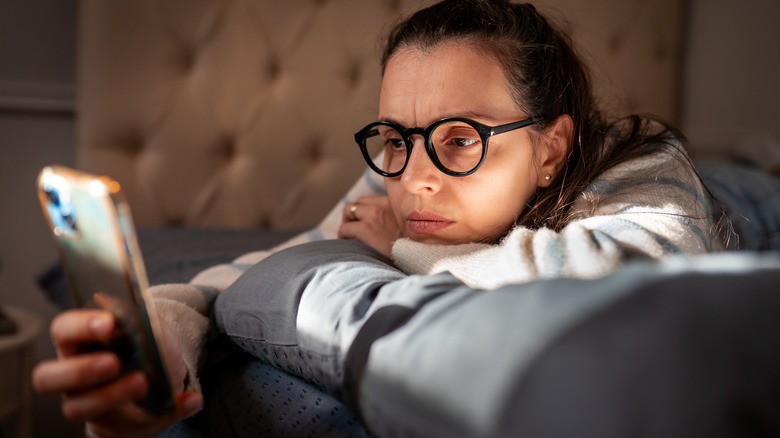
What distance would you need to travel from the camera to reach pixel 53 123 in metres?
1.71

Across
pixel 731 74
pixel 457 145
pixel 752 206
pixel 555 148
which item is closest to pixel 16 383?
pixel 457 145

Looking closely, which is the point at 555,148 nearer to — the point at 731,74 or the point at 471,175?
the point at 471,175

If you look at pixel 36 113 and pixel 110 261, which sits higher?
pixel 36 113

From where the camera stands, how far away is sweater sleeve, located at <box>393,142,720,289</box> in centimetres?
49

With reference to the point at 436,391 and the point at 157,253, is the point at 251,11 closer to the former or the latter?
the point at 157,253

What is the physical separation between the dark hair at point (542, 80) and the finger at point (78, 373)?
0.55 metres

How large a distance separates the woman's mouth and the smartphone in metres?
0.44

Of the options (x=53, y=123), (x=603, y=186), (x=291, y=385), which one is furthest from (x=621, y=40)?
(x=53, y=123)

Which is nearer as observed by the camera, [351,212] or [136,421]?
[136,421]

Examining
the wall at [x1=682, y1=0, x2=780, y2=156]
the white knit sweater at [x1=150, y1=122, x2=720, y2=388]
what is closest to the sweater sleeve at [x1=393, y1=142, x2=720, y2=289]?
the white knit sweater at [x1=150, y1=122, x2=720, y2=388]

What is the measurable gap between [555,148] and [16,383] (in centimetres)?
120

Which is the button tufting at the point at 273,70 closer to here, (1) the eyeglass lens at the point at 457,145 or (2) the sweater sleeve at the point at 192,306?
(2) the sweater sleeve at the point at 192,306

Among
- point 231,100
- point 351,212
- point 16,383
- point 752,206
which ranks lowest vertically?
point 16,383

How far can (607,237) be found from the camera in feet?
1.65
